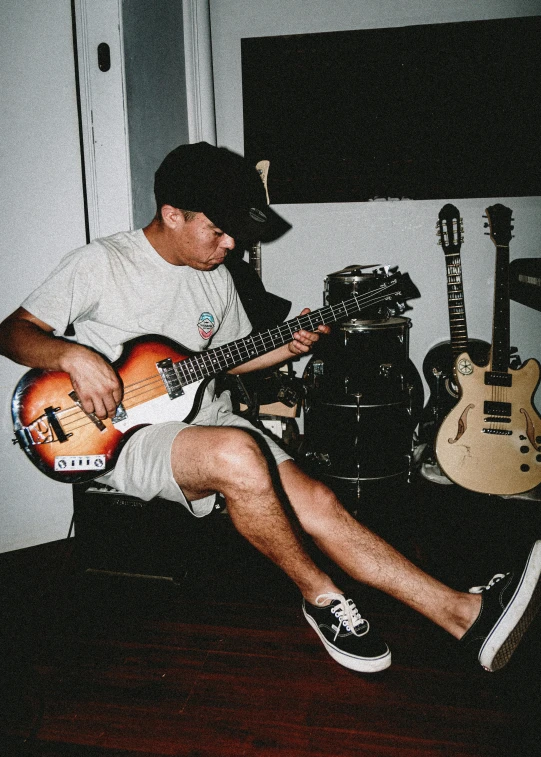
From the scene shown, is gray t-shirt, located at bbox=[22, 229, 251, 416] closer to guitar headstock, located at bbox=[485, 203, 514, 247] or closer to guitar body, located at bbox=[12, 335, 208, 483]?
guitar body, located at bbox=[12, 335, 208, 483]

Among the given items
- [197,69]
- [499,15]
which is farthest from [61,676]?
[499,15]

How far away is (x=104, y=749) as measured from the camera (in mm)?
1204

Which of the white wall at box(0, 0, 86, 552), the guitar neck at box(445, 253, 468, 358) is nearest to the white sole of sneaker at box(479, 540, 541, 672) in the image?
the guitar neck at box(445, 253, 468, 358)

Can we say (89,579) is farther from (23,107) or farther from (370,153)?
(370,153)

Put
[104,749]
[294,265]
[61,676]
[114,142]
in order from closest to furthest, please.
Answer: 1. [104,749]
2. [61,676]
3. [114,142]
4. [294,265]

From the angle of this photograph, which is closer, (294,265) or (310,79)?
(310,79)

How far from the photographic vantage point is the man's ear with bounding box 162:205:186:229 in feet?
5.40

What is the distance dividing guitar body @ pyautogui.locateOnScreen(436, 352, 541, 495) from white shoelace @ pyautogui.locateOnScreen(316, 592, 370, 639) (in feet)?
3.73

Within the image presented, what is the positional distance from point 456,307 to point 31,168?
216cm

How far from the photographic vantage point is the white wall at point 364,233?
9.64 ft

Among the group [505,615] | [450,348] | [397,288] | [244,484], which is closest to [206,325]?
[244,484]

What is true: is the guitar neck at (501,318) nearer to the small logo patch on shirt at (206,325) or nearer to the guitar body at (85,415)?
the small logo patch on shirt at (206,325)

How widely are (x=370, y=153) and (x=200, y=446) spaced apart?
234cm

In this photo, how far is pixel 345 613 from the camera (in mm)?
1465
